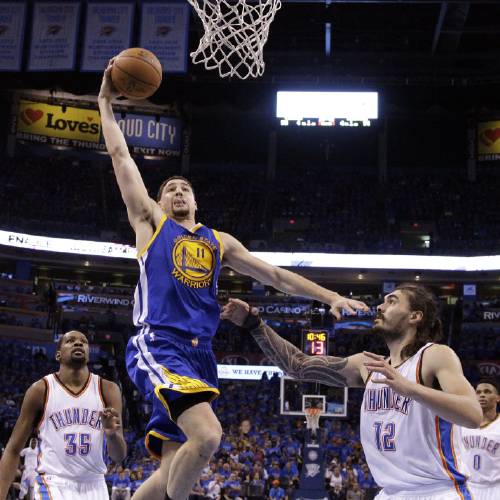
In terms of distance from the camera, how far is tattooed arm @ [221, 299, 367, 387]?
4.67 meters

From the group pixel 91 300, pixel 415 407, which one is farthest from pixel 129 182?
pixel 91 300

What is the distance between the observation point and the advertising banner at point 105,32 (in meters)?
24.1

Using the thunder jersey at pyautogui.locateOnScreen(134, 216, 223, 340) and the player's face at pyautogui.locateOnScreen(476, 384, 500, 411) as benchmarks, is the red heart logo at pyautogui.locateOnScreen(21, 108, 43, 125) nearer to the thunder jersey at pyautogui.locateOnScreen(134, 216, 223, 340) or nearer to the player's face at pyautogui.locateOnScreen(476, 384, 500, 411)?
the player's face at pyautogui.locateOnScreen(476, 384, 500, 411)

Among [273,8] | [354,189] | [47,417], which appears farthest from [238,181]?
[47,417]

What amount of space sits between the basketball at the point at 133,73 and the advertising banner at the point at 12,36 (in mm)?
21424

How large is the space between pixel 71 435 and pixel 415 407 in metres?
2.85

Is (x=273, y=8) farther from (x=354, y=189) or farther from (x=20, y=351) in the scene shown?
(x=354, y=189)

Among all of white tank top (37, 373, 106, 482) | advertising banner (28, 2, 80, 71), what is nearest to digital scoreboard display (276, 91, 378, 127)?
advertising banner (28, 2, 80, 71)

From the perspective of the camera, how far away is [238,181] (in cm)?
3522

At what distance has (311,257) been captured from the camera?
32.0 m

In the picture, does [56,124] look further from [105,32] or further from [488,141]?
[488,141]

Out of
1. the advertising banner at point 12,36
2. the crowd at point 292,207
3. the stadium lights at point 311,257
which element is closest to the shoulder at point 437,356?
the advertising banner at point 12,36

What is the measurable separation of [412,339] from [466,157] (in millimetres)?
32670

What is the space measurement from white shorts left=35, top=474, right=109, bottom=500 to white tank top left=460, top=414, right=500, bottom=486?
343cm
